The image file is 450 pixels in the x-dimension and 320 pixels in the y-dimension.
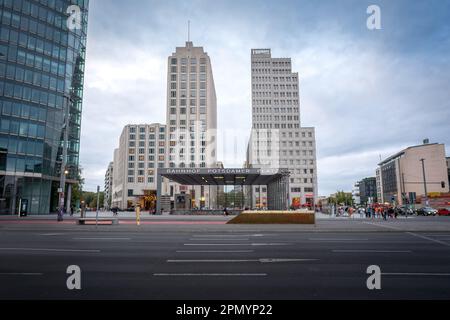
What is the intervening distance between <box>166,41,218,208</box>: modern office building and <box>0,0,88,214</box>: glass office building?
53.5 m

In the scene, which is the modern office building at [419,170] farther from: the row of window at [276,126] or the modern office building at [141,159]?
the modern office building at [141,159]

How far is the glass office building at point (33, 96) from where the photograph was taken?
1789 inches

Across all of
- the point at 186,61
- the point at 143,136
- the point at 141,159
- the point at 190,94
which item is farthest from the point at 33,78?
the point at 186,61

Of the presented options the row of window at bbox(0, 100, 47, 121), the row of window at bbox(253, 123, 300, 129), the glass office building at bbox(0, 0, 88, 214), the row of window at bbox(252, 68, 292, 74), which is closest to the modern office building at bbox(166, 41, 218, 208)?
the row of window at bbox(253, 123, 300, 129)

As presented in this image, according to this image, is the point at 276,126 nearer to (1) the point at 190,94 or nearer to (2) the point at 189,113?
(2) the point at 189,113

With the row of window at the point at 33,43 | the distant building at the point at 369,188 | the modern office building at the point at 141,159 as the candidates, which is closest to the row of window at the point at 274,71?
the modern office building at the point at 141,159

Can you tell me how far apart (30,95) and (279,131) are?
286 feet

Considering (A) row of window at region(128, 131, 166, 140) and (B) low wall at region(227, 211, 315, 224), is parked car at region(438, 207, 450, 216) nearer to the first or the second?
(B) low wall at region(227, 211, 315, 224)

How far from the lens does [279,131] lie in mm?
116625

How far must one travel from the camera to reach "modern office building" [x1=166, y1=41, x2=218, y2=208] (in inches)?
4240

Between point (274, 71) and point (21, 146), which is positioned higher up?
point (274, 71)

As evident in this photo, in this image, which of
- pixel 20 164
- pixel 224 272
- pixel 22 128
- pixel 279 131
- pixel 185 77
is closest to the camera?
pixel 224 272
